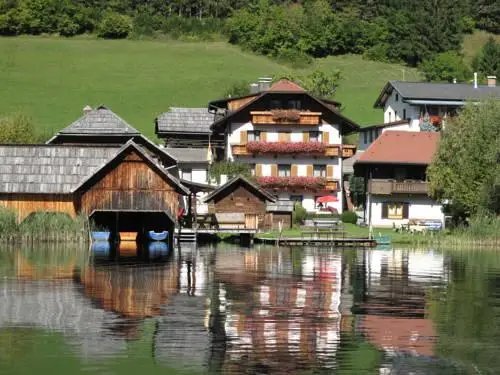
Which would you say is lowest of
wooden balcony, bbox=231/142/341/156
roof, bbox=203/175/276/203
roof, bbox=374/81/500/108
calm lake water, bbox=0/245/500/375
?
calm lake water, bbox=0/245/500/375

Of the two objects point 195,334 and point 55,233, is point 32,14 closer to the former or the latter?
point 55,233

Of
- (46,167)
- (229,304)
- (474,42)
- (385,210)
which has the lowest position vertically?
(229,304)

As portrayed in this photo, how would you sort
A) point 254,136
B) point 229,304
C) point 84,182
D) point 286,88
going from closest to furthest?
point 229,304 → point 84,182 → point 254,136 → point 286,88

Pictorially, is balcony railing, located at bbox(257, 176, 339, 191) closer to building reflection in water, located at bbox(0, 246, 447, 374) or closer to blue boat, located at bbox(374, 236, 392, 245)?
blue boat, located at bbox(374, 236, 392, 245)

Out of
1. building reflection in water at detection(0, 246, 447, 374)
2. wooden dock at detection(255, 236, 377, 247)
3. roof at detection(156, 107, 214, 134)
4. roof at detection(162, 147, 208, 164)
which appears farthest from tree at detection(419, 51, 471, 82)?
building reflection in water at detection(0, 246, 447, 374)

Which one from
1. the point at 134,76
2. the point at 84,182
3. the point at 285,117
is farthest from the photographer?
the point at 134,76

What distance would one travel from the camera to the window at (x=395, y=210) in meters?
89.6

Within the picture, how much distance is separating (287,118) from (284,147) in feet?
7.44

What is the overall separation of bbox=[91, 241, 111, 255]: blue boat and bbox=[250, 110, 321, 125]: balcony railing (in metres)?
26.3

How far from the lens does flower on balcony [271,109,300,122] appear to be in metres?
93.8

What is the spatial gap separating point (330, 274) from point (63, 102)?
86.8 meters

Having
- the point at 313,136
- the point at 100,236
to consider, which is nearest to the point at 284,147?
the point at 313,136

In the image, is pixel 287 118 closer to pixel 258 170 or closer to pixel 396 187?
pixel 258 170

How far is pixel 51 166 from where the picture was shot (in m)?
72.2
